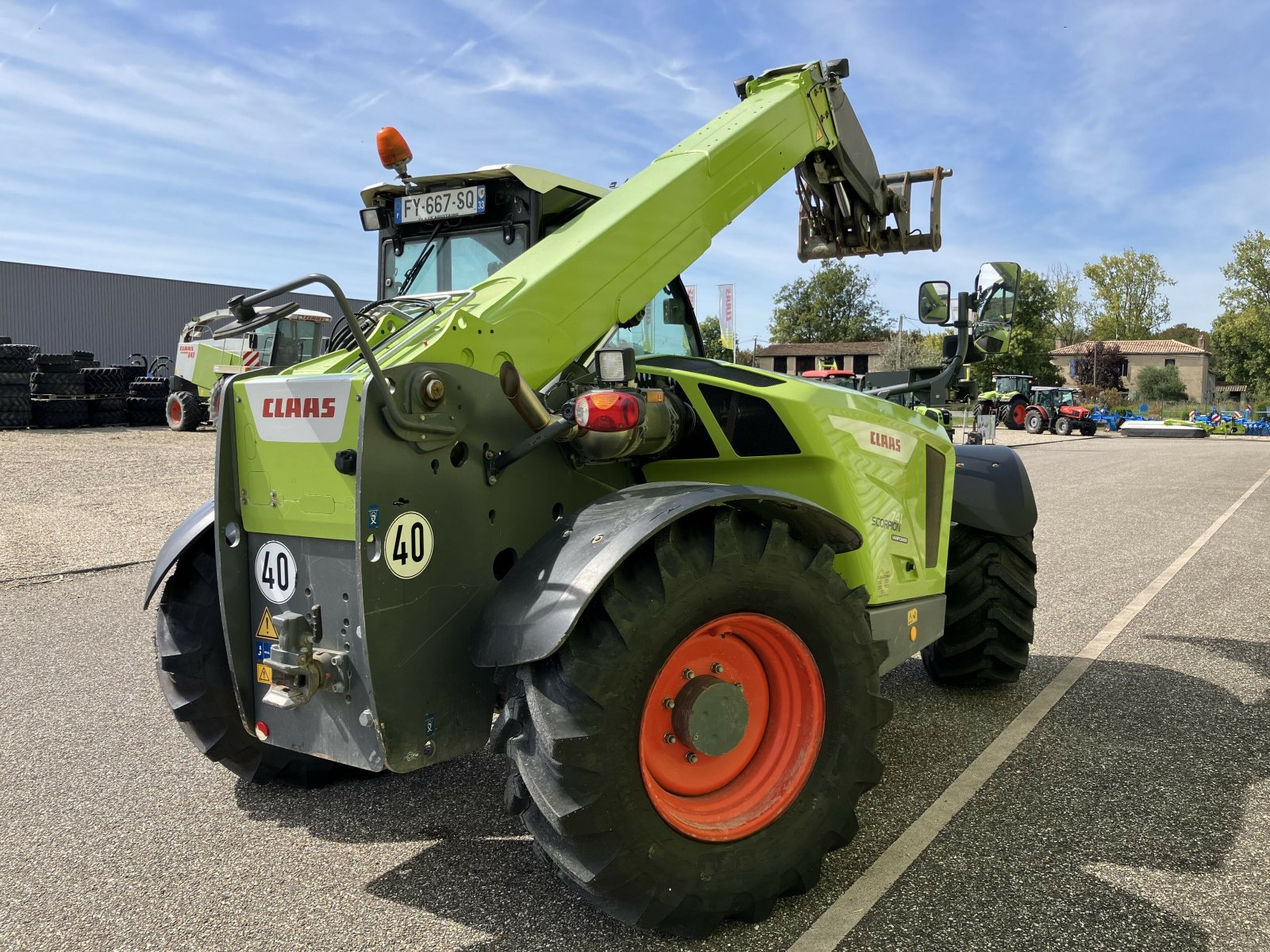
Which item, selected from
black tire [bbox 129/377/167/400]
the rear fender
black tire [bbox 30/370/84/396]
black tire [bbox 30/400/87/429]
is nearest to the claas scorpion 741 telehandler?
the rear fender

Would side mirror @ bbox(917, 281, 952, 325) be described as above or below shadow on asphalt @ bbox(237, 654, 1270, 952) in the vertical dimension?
above

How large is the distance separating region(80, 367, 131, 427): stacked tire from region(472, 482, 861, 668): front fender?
24.6 meters

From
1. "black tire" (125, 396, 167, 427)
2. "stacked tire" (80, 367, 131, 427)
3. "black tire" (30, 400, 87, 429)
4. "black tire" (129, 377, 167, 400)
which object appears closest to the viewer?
"black tire" (30, 400, 87, 429)

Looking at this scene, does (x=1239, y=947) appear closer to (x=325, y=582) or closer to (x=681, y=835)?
(x=681, y=835)

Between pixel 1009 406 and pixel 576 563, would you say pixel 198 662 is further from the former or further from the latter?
pixel 1009 406

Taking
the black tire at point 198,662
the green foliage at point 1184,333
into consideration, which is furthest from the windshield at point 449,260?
the green foliage at point 1184,333

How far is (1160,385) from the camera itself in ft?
237

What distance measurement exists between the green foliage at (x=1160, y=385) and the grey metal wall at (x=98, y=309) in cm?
6021

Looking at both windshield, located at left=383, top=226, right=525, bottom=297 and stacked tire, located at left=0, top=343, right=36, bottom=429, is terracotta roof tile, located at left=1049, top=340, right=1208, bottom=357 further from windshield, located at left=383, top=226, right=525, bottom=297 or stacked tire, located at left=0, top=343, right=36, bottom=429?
windshield, located at left=383, top=226, right=525, bottom=297

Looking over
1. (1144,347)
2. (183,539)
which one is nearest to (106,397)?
(183,539)

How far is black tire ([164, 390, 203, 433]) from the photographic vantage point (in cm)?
2180

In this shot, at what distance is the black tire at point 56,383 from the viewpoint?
22.9m

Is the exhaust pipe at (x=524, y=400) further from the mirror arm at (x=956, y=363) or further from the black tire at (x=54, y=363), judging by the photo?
the black tire at (x=54, y=363)

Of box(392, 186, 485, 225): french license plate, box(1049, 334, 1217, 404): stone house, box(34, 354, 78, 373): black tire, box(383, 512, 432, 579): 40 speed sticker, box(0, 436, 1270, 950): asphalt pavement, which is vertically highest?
box(1049, 334, 1217, 404): stone house
